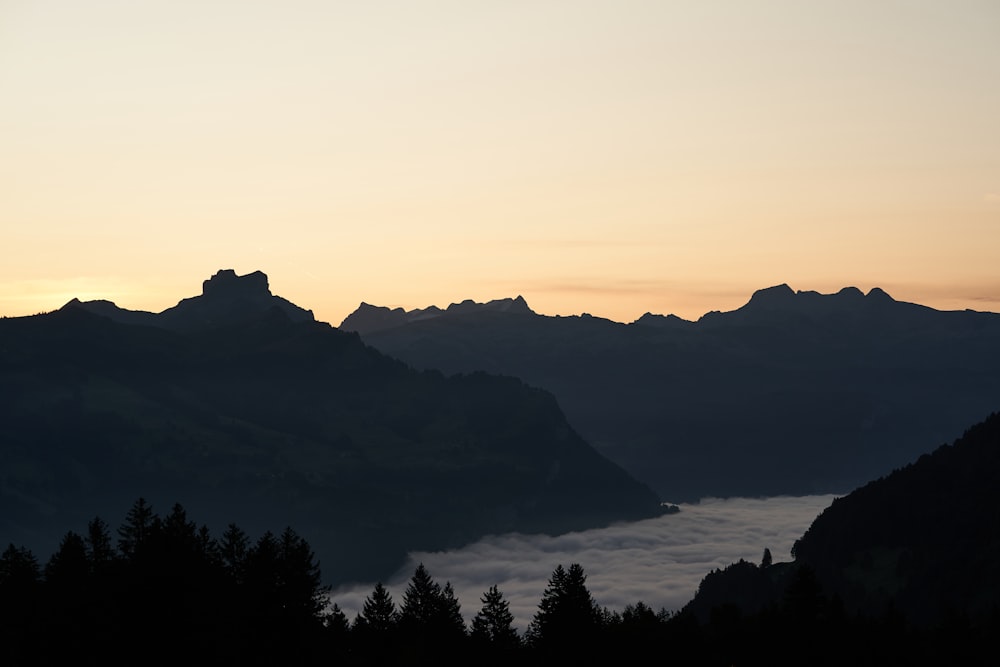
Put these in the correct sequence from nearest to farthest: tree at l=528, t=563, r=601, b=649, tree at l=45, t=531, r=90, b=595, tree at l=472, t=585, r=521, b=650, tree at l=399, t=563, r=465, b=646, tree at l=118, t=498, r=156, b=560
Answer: tree at l=118, t=498, r=156, b=560 → tree at l=45, t=531, r=90, b=595 → tree at l=528, t=563, r=601, b=649 → tree at l=472, t=585, r=521, b=650 → tree at l=399, t=563, r=465, b=646

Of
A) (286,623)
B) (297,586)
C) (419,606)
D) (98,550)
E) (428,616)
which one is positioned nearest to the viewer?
(286,623)

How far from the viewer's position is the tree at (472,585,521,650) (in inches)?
5925

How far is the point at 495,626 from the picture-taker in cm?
15450

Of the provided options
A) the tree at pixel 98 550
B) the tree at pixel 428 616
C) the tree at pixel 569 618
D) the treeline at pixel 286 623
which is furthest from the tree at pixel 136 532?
the tree at pixel 569 618

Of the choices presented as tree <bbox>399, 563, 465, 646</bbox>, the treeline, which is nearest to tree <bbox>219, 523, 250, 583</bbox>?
the treeline

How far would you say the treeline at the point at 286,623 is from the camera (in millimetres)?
117188

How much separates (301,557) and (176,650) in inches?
596

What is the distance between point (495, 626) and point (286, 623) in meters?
39.2

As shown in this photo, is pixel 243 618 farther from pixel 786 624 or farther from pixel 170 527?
pixel 786 624

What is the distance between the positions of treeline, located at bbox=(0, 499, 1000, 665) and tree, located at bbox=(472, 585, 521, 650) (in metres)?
0.26

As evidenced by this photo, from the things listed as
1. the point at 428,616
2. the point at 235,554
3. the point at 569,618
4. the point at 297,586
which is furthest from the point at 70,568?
the point at 569,618

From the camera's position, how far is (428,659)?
141125 millimetres

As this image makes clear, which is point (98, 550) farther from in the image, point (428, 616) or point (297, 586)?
point (428, 616)

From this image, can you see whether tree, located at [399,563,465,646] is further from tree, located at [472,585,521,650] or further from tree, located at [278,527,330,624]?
tree, located at [278,527,330,624]
